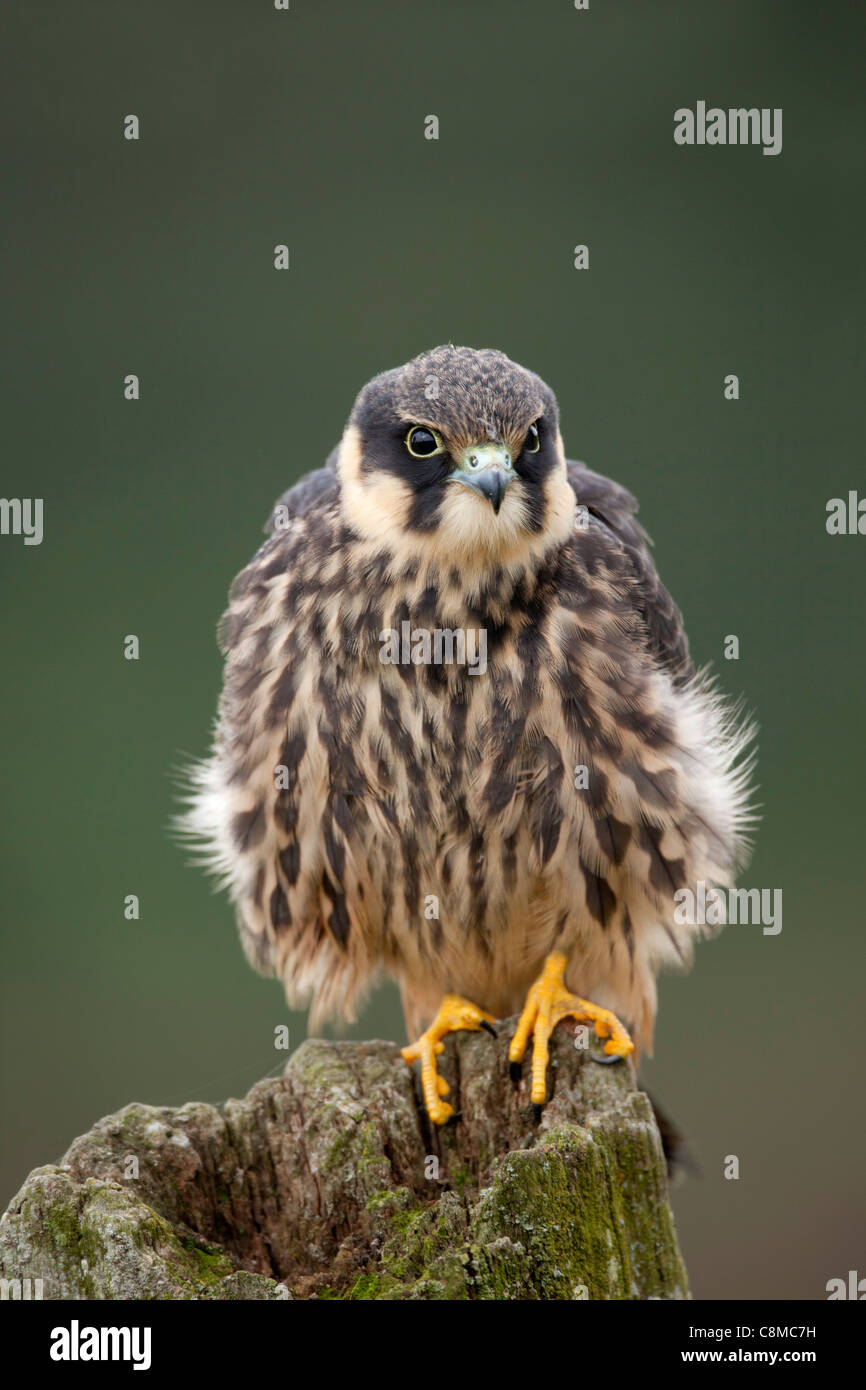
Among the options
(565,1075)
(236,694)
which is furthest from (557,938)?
(236,694)

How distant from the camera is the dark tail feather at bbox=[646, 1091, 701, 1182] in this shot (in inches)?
130

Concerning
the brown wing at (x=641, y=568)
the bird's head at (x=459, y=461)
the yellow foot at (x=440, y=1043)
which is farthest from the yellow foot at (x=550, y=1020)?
the bird's head at (x=459, y=461)

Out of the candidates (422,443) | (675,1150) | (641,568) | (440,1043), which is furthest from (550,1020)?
(422,443)

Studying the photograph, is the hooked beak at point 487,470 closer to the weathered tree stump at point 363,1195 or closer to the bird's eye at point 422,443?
the bird's eye at point 422,443

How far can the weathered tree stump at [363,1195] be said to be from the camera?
6.88ft

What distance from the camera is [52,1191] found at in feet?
6.97

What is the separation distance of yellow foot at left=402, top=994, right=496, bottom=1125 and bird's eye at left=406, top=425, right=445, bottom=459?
3.69ft

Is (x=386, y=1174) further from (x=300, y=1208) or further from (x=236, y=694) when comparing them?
(x=236, y=694)

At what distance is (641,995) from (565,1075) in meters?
0.79

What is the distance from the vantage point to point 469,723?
303 centimetres

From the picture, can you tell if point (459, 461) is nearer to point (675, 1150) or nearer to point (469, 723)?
point (469, 723)

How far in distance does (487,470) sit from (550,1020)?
3.51ft

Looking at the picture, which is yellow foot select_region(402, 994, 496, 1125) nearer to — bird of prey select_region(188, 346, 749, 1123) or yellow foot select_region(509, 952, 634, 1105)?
bird of prey select_region(188, 346, 749, 1123)

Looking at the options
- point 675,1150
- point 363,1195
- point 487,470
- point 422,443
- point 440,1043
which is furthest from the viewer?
point 675,1150
